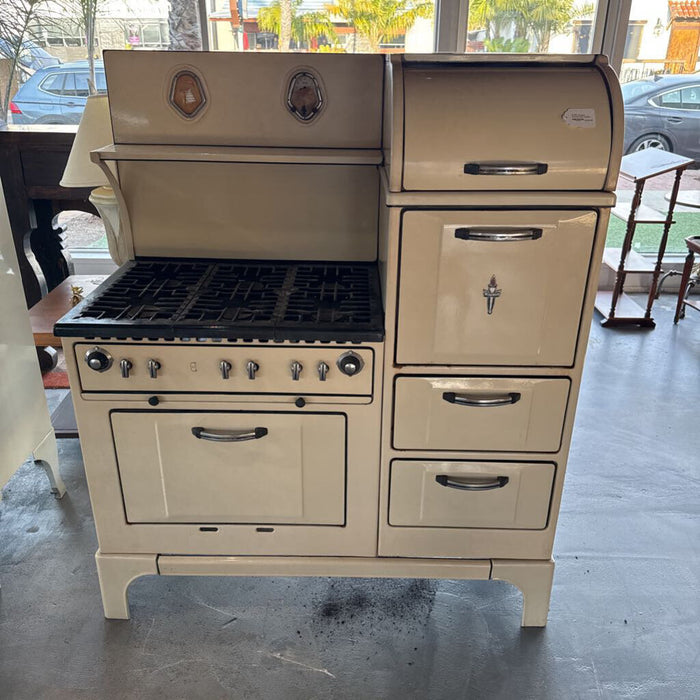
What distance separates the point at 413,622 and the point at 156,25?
3.19 m

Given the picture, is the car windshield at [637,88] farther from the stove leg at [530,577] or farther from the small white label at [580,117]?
the stove leg at [530,577]

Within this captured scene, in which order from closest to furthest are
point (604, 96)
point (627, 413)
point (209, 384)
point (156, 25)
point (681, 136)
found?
point (604, 96)
point (209, 384)
point (627, 413)
point (156, 25)
point (681, 136)

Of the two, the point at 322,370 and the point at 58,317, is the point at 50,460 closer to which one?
the point at 58,317

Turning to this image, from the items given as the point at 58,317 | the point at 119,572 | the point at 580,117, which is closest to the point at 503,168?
the point at 580,117

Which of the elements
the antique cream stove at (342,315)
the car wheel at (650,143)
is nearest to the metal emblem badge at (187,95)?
the antique cream stove at (342,315)

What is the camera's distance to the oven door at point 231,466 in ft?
5.29

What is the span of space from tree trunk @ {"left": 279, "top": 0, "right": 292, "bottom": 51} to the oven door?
2522mm

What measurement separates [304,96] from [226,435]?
0.99 metres

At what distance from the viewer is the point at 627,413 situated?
9.68 ft

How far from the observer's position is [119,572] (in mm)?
1759

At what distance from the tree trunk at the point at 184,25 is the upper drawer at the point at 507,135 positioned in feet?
7.92

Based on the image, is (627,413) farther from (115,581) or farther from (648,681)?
(115,581)

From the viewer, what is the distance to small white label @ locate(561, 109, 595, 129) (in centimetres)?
138

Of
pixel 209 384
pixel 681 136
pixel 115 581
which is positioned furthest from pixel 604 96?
pixel 681 136
